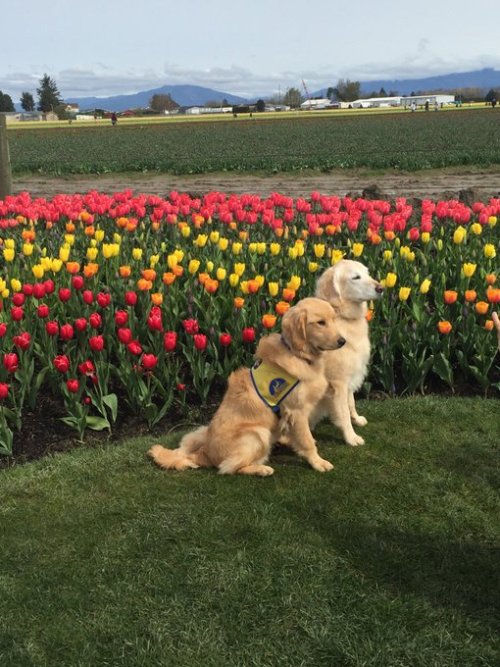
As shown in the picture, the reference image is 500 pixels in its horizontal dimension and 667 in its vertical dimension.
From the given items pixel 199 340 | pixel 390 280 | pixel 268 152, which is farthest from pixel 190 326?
pixel 268 152

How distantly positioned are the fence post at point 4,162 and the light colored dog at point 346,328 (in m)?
7.29

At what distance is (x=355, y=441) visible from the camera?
5.53 m

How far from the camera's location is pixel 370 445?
18.2 feet

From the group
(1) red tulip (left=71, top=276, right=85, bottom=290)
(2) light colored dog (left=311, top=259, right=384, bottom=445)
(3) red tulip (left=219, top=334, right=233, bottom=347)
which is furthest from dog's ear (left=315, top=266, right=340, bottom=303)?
(1) red tulip (left=71, top=276, right=85, bottom=290)

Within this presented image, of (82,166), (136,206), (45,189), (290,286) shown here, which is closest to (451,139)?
→ (82,166)

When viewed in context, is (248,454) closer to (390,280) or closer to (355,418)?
(355,418)

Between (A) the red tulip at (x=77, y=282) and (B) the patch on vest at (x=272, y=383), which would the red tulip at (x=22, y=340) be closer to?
(A) the red tulip at (x=77, y=282)

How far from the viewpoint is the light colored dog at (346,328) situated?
520 centimetres

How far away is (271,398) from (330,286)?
1017 mm

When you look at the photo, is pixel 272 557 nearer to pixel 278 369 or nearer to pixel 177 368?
pixel 278 369

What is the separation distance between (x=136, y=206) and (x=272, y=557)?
6.68 m

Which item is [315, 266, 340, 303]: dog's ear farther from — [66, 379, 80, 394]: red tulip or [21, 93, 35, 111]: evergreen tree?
[21, 93, 35, 111]: evergreen tree

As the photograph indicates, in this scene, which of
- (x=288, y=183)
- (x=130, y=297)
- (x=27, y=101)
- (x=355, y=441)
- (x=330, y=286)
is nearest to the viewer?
(x=330, y=286)

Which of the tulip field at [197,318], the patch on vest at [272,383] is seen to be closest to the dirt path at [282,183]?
the tulip field at [197,318]
